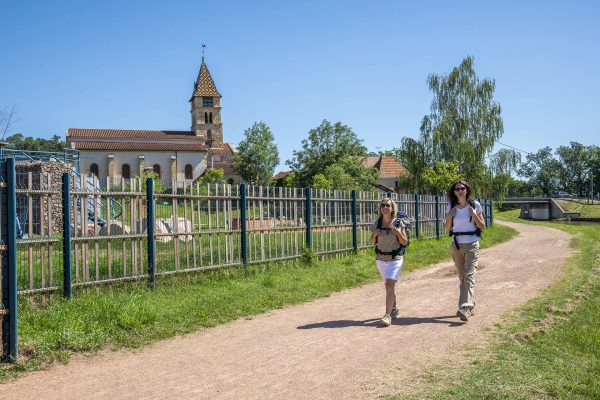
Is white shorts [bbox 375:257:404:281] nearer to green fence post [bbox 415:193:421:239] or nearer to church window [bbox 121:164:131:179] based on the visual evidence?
green fence post [bbox 415:193:421:239]

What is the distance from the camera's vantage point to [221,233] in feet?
38.0

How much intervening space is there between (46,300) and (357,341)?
423cm

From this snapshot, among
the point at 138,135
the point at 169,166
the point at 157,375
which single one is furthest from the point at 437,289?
the point at 138,135

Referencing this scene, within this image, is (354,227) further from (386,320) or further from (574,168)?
(574,168)

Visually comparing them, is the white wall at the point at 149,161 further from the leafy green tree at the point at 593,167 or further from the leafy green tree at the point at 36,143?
the leafy green tree at the point at 593,167

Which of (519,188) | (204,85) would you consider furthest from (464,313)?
(519,188)

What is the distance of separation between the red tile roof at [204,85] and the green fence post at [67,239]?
8705 cm

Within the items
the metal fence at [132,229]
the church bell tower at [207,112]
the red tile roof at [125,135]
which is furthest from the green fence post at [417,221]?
the church bell tower at [207,112]

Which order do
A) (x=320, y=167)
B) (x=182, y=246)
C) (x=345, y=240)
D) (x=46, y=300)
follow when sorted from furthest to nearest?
(x=320, y=167) < (x=345, y=240) < (x=182, y=246) < (x=46, y=300)

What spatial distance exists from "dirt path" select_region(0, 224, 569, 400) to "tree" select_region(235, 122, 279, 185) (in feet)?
233

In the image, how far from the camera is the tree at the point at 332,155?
6906cm

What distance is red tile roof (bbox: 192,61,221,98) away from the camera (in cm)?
9375

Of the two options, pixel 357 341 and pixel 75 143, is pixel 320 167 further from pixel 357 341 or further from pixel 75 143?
pixel 357 341

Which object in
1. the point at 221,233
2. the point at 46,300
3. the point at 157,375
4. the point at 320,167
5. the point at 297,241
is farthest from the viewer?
the point at 320,167
